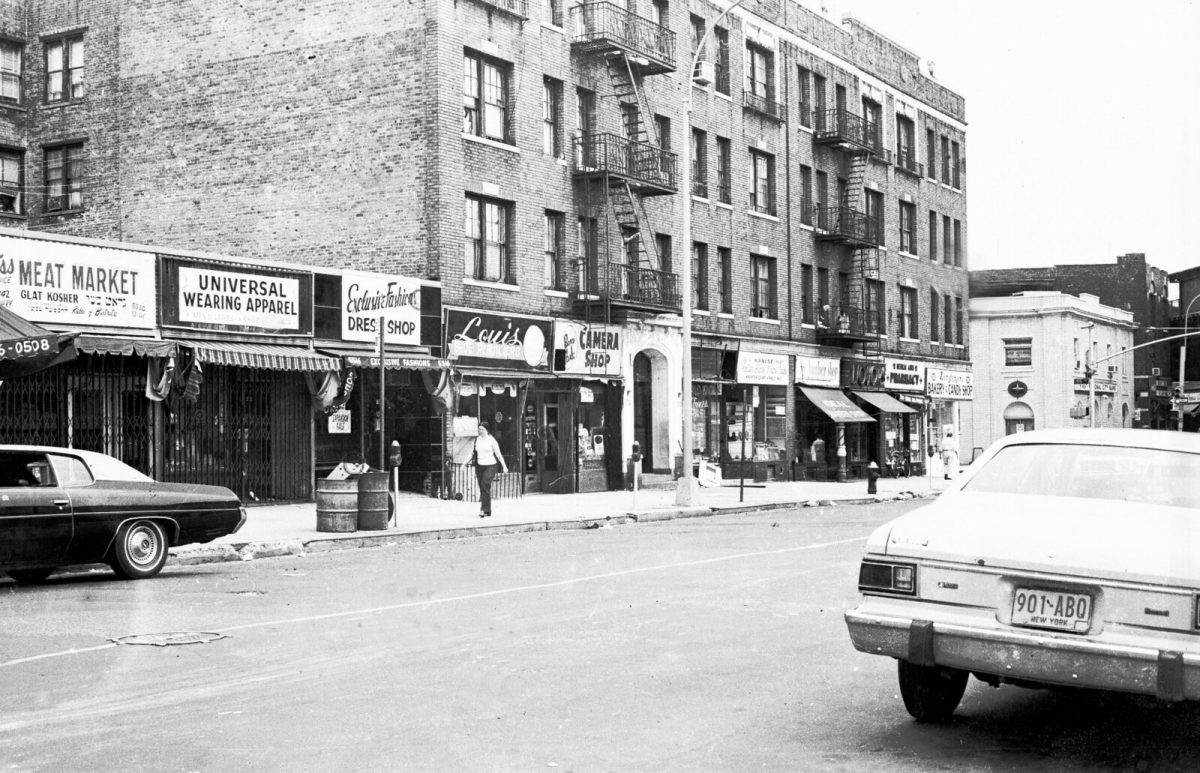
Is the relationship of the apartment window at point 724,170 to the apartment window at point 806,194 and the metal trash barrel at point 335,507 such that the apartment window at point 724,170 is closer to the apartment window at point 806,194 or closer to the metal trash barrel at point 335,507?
the apartment window at point 806,194

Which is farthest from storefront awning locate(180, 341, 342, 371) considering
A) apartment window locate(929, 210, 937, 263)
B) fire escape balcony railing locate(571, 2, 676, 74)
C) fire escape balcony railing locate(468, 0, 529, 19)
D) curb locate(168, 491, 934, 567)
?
apartment window locate(929, 210, 937, 263)

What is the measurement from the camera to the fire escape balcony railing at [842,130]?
1709 inches

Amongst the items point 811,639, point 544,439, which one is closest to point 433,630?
point 811,639

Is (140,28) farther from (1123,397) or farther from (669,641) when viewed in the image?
(1123,397)

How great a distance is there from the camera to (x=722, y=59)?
→ 38.7 metres

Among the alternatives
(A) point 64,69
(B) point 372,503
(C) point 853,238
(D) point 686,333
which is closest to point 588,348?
(D) point 686,333

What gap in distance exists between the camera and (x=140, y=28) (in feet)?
107

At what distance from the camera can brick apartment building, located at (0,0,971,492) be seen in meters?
28.3

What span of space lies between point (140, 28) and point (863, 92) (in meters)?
25.2

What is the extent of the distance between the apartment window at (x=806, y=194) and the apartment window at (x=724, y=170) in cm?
486

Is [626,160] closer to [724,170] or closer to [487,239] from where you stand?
[487,239]

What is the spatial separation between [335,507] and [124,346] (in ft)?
15.4

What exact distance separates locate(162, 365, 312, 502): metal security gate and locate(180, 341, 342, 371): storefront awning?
695 mm

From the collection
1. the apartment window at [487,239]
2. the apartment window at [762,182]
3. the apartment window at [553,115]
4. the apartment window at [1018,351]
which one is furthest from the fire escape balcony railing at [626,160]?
the apartment window at [1018,351]
